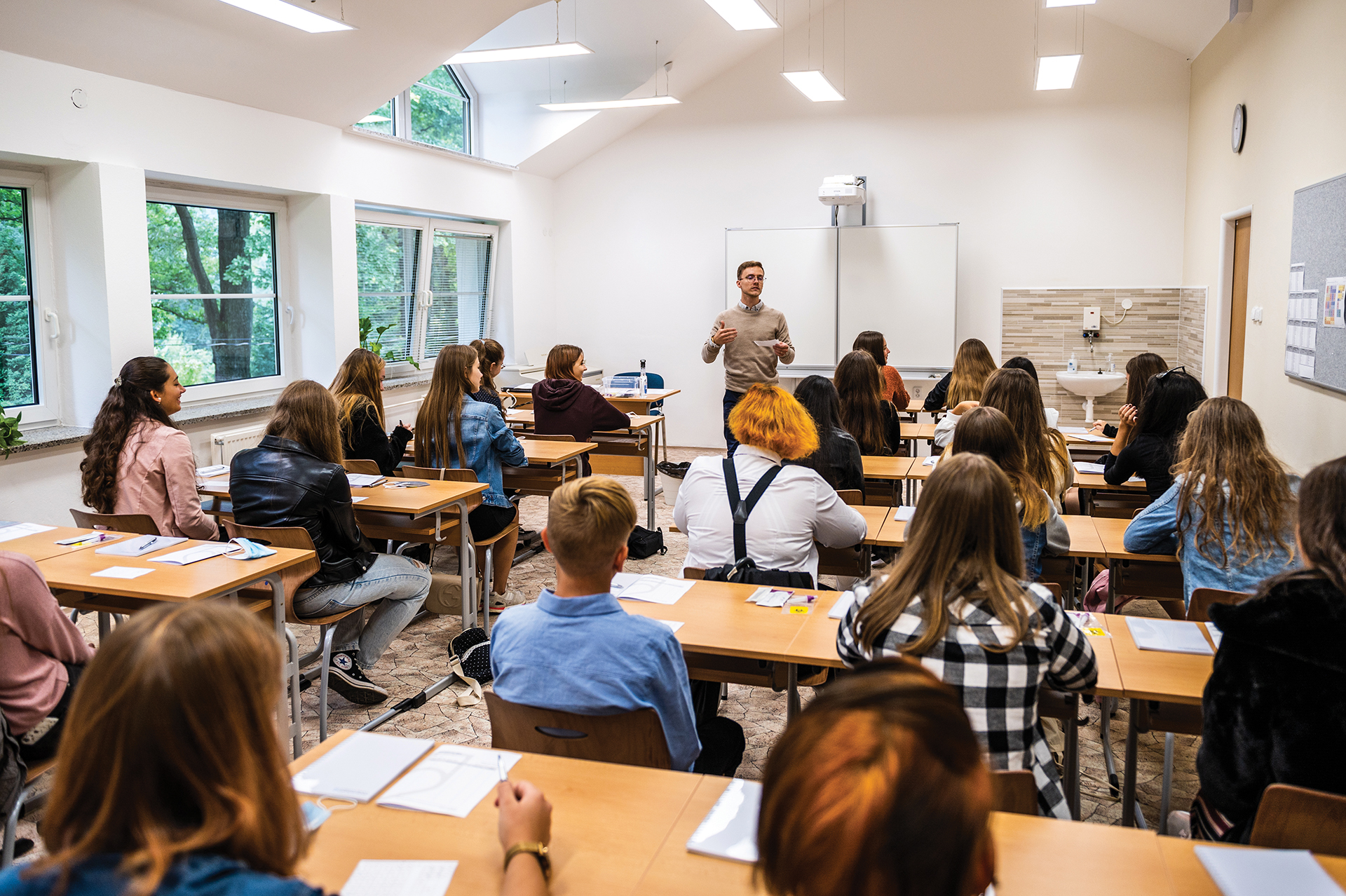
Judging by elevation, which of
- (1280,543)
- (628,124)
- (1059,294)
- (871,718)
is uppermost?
(628,124)

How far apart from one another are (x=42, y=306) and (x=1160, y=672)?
18.6 feet

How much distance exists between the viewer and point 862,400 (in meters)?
5.20

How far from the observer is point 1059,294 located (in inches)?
349

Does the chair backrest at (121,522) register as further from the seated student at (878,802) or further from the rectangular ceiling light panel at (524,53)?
the rectangular ceiling light panel at (524,53)

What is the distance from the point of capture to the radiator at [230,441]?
20.1ft

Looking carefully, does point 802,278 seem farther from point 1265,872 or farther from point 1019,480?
point 1265,872

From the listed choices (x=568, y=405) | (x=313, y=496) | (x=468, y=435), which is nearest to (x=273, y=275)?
(x=568, y=405)

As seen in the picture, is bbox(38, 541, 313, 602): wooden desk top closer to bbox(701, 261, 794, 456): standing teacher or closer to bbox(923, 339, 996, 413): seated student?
bbox(923, 339, 996, 413): seated student

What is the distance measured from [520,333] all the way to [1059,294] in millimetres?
5095

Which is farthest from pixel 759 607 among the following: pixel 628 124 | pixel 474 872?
pixel 628 124

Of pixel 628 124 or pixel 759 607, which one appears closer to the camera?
pixel 759 607

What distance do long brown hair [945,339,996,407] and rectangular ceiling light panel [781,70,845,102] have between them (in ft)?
8.13

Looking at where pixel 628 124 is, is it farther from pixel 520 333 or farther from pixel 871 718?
pixel 871 718

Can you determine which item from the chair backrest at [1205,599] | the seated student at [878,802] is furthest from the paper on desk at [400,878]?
the chair backrest at [1205,599]
